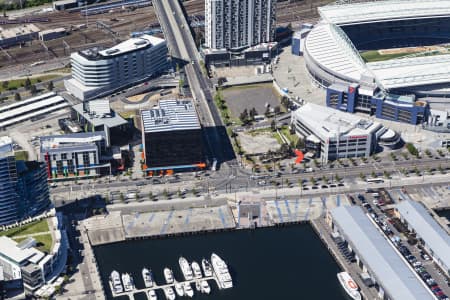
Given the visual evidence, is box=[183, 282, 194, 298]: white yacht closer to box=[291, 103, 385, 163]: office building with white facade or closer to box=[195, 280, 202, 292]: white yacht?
box=[195, 280, 202, 292]: white yacht

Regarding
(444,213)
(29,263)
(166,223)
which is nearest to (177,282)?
(166,223)

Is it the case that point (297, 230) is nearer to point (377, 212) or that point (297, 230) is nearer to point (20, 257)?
point (377, 212)

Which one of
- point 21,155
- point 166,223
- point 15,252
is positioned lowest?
point 166,223

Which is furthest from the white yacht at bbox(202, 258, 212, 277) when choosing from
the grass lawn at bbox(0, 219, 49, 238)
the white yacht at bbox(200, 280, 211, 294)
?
the grass lawn at bbox(0, 219, 49, 238)

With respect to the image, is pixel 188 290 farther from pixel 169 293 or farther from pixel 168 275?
pixel 168 275

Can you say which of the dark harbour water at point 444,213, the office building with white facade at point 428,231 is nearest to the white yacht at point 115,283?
the office building with white facade at point 428,231
